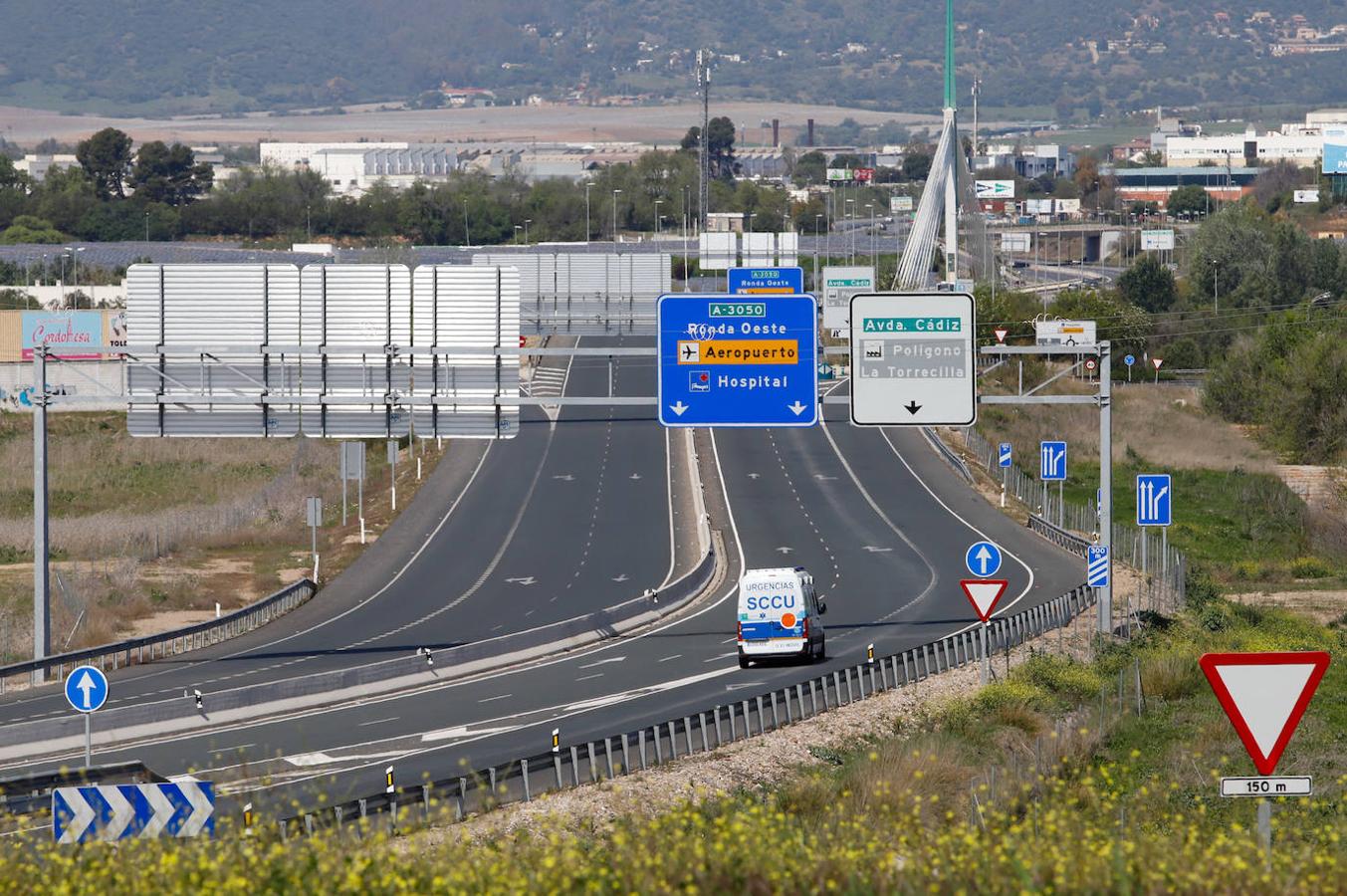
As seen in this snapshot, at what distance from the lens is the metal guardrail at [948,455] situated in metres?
75.3

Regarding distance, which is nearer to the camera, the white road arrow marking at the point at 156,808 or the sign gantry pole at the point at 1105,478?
the white road arrow marking at the point at 156,808

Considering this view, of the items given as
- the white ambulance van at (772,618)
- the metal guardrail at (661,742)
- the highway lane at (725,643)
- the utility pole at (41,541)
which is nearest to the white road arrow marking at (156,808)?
the metal guardrail at (661,742)

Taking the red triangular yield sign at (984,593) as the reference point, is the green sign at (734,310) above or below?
above

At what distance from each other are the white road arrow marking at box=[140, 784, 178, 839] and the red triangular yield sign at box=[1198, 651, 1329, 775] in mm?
9880

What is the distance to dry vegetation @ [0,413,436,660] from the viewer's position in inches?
1971

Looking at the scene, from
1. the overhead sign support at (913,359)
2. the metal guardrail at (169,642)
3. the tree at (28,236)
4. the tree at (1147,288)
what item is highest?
the tree at (28,236)

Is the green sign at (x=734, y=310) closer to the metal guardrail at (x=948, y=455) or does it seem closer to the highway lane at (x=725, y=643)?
the highway lane at (x=725, y=643)

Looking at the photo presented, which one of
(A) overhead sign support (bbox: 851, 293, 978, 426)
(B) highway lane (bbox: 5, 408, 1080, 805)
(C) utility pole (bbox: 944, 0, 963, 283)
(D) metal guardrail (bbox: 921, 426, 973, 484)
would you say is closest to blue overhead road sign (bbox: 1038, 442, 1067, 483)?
(B) highway lane (bbox: 5, 408, 1080, 805)

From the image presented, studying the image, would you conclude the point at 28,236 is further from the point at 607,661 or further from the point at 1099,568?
the point at 1099,568

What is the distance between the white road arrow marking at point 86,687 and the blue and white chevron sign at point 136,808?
706cm

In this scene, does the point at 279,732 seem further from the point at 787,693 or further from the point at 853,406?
the point at 853,406

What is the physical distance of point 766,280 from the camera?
8456cm

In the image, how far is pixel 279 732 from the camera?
104ft

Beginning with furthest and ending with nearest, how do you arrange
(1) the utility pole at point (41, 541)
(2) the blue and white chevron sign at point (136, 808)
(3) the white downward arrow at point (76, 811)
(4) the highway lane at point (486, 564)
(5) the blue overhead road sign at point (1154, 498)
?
(4) the highway lane at point (486, 564), (5) the blue overhead road sign at point (1154, 498), (1) the utility pole at point (41, 541), (2) the blue and white chevron sign at point (136, 808), (3) the white downward arrow at point (76, 811)
